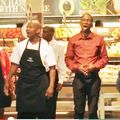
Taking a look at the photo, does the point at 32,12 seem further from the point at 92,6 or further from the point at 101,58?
the point at 101,58

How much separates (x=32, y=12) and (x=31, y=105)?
8.14 feet

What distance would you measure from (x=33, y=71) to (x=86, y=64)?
2.90 feet

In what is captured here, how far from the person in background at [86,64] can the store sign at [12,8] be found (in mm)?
2512

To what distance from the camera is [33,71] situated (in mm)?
6172

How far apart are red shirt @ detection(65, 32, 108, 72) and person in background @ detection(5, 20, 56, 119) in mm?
708

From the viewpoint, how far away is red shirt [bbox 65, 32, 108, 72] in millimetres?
6789

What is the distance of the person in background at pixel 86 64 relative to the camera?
676cm

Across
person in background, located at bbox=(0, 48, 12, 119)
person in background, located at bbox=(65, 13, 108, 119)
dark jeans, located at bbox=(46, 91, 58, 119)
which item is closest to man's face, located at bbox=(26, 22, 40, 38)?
person in background, located at bbox=(0, 48, 12, 119)

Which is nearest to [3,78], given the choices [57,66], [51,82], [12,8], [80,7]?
[57,66]

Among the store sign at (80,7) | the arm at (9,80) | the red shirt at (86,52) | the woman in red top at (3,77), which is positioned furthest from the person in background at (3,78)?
the store sign at (80,7)

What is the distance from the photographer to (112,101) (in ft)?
28.8

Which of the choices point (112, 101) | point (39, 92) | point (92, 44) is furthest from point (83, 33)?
point (112, 101)

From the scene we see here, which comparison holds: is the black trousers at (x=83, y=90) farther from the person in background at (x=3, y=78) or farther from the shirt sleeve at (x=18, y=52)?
the shirt sleeve at (x=18, y=52)

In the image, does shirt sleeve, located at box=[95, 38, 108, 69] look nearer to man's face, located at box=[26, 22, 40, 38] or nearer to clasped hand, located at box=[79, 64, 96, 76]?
clasped hand, located at box=[79, 64, 96, 76]
